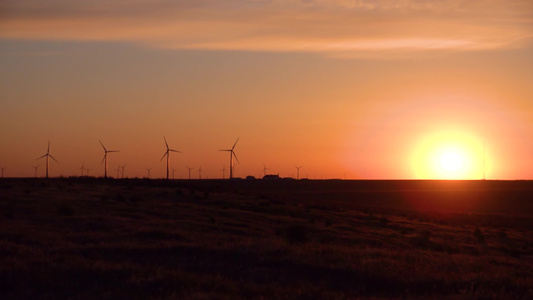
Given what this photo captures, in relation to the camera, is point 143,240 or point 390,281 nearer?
point 390,281

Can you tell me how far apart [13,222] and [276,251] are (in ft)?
46.4

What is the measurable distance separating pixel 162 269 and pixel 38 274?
3347 millimetres

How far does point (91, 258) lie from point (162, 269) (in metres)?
3.09

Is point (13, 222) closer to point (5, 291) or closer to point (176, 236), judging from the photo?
point (176, 236)

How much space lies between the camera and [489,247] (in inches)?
1550

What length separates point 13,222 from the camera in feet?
100

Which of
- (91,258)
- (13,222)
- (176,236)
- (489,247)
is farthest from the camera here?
(489,247)

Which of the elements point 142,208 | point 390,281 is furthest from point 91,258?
point 142,208

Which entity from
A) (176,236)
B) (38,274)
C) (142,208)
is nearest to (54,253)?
(38,274)

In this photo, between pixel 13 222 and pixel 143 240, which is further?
pixel 13 222

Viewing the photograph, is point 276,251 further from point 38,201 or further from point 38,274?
point 38,201

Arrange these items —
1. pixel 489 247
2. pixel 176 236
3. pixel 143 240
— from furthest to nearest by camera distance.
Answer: pixel 489 247
pixel 176 236
pixel 143 240

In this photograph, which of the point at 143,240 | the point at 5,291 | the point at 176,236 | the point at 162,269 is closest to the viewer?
the point at 5,291

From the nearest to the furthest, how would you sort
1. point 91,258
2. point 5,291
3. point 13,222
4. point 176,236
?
point 5,291 → point 91,258 → point 176,236 → point 13,222
